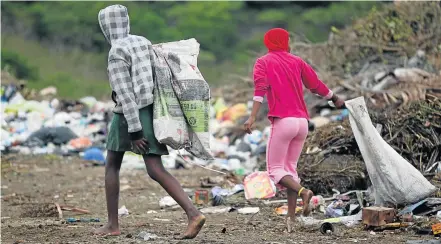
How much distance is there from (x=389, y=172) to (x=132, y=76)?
2.18 m

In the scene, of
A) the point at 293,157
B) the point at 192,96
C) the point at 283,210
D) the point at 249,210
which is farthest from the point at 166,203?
the point at 192,96

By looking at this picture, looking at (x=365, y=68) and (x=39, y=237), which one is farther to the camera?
(x=365, y=68)

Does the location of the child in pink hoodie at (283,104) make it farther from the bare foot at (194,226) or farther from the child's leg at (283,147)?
the bare foot at (194,226)

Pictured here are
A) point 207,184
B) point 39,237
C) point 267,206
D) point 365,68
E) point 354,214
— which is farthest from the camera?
point 365,68

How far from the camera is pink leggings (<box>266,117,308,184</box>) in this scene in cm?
624

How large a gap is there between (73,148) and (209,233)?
24.7ft

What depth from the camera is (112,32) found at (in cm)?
574

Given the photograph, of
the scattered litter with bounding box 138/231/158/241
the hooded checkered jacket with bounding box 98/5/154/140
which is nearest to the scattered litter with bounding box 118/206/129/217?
the scattered litter with bounding box 138/231/158/241

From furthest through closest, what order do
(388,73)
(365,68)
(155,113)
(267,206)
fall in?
(365,68)
(388,73)
(267,206)
(155,113)

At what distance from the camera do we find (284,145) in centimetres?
629

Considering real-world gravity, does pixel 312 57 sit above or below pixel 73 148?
above

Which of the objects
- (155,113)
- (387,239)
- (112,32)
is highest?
(112,32)

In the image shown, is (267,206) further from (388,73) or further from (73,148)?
(73,148)

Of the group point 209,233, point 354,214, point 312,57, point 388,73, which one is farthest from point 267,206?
point 312,57
